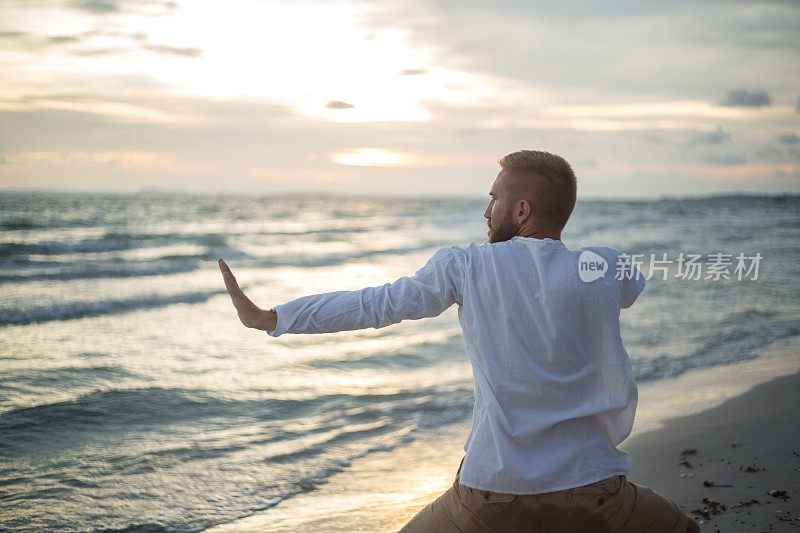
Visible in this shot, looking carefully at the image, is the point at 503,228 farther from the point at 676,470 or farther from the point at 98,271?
the point at 98,271

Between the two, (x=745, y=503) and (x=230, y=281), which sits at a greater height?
(x=230, y=281)

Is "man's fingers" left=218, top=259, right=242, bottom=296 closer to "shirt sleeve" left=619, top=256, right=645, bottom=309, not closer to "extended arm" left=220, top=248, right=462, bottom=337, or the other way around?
"extended arm" left=220, top=248, right=462, bottom=337

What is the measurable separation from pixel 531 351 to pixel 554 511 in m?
0.52

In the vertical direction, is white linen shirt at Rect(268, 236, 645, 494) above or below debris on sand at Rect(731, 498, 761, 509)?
above

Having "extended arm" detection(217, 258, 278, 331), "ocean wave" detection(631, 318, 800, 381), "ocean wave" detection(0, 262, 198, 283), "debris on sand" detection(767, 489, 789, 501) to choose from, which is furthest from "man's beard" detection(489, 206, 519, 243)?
"ocean wave" detection(0, 262, 198, 283)

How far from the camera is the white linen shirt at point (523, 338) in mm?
1978

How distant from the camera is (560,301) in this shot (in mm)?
1968

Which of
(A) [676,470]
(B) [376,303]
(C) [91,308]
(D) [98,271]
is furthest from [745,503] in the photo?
(D) [98,271]

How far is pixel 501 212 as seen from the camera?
217 cm

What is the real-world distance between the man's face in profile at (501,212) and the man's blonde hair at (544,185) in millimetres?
36

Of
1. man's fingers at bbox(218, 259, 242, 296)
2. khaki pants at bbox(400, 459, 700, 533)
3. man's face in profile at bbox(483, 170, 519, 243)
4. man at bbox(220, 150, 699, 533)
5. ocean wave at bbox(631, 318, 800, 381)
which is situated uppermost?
man's face in profile at bbox(483, 170, 519, 243)

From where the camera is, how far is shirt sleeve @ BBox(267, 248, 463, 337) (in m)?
2.01

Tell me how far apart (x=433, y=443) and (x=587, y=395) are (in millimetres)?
3570

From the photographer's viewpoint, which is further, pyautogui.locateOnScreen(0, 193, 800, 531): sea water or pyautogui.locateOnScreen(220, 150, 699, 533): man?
pyautogui.locateOnScreen(0, 193, 800, 531): sea water
